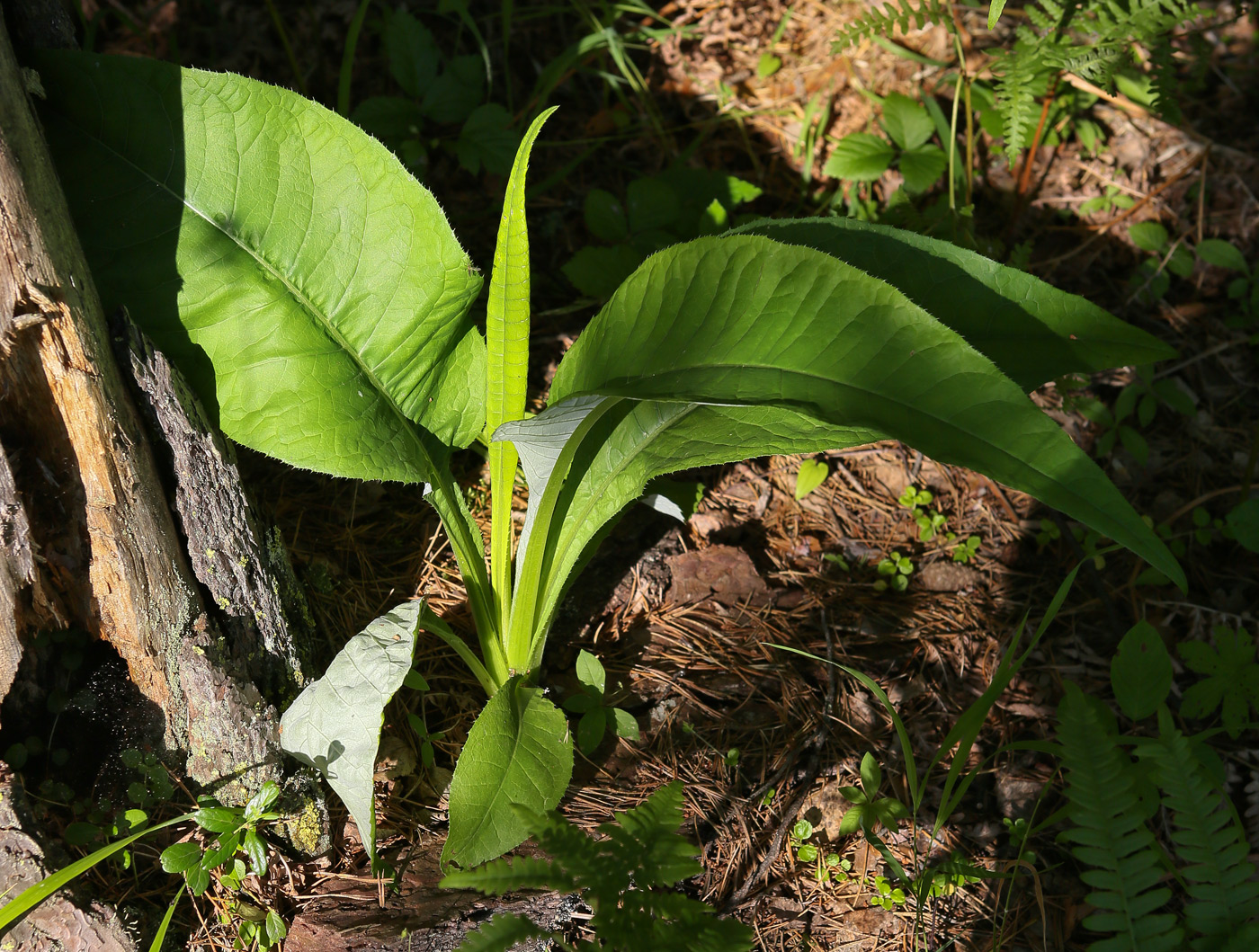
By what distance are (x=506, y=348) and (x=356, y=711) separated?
68cm

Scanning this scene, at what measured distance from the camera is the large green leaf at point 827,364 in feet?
3.20

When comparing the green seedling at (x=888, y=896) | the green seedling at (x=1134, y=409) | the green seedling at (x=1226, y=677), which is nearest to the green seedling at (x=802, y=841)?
the green seedling at (x=888, y=896)

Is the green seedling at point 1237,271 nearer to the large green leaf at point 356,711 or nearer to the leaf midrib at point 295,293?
the leaf midrib at point 295,293

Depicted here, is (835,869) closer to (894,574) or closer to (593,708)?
(593,708)

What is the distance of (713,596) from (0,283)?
1.44 m

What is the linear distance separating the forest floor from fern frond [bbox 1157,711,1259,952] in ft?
0.88

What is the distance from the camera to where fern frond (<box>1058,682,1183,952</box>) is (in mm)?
1182

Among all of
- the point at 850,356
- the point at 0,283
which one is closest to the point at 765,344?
the point at 850,356

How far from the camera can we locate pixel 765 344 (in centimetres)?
116

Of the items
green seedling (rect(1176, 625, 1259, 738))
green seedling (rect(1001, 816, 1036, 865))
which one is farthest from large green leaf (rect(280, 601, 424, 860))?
green seedling (rect(1176, 625, 1259, 738))

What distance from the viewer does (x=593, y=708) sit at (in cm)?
163

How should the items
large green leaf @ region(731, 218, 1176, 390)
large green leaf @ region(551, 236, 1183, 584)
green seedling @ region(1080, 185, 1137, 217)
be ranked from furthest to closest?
green seedling @ region(1080, 185, 1137, 217) → large green leaf @ region(731, 218, 1176, 390) → large green leaf @ region(551, 236, 1183, 584)

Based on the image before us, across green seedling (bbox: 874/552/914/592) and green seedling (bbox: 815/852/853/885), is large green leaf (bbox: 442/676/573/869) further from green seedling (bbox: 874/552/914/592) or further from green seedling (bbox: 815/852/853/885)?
green seedling (bbox: 874/552/914/592)

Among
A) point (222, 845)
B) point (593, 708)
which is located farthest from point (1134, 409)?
point (222, 845)
